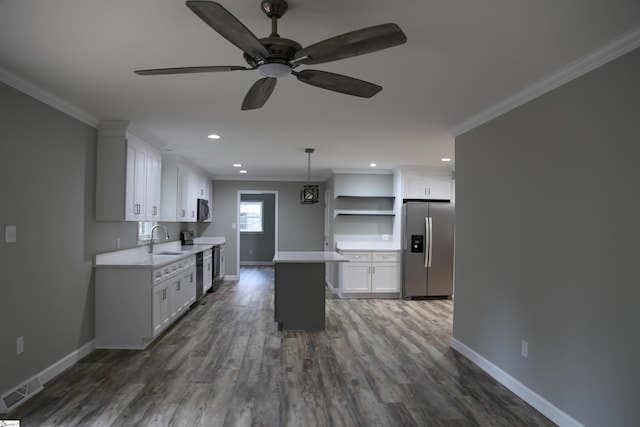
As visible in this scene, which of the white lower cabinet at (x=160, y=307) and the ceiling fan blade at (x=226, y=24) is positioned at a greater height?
the ceiling fan blade at (x=226, y=24)

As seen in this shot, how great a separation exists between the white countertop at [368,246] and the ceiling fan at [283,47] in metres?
4.84

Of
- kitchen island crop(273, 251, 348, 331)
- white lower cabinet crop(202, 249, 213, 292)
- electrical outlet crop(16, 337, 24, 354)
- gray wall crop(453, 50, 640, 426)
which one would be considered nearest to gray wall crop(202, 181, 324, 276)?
white lower cabinet crop(202, 249, 213, 292)

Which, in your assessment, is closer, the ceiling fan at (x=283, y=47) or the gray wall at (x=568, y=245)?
the ceiling fan at (x=283, y=47)

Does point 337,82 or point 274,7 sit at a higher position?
point 274,7

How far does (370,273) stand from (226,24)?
18.8 feet

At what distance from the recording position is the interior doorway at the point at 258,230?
1086 cm

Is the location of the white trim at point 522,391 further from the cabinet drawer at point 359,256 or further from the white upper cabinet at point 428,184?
the white upper cabinet at point 428,184

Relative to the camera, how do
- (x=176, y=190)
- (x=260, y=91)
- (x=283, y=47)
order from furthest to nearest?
(x=176, y=190)
(x=260, y=91)
(x=283, y=47)

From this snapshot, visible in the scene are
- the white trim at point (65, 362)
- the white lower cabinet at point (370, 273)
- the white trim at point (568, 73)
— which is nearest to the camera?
the white trim at point (568, 73)

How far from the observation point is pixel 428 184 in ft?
22.2

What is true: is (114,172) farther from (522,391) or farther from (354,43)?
(522,391)

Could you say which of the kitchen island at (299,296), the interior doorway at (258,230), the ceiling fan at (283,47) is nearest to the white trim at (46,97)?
the ceiling fan at (283,47)

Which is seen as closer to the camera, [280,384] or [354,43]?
[354,43]

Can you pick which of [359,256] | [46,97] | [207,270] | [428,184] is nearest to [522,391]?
[359,256]
